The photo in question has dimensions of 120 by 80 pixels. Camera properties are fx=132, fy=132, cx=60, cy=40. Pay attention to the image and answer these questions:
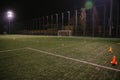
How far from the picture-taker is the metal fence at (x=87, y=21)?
28.5 m

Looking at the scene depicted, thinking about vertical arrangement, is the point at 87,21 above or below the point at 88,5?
below

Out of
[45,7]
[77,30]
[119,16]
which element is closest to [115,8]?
[119,16]

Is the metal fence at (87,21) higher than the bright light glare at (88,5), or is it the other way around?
the bright light glare at (88,5)

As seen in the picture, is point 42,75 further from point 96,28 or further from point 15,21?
point 15,21

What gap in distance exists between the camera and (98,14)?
3259 cm

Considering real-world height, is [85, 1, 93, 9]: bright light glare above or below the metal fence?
above

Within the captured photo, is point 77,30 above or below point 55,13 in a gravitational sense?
below

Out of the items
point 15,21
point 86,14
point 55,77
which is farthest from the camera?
point 15,21

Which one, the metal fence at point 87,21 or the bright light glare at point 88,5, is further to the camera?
the bright light glare at point 88,5

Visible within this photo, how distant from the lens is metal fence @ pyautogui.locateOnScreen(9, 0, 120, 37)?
28469 mm

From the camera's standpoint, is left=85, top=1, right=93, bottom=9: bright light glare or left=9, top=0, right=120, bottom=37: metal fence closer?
left=9, top=0, right=120, bottom=37: metal fence

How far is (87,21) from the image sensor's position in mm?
34062

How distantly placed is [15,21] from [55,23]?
25694 millimetres

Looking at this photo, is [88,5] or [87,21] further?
[88,5]
